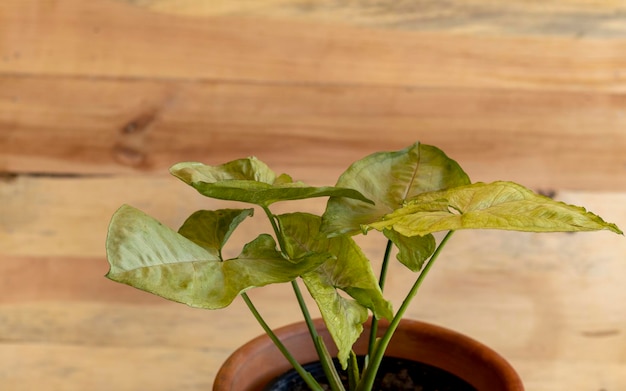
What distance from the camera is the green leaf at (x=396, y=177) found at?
2.17ft

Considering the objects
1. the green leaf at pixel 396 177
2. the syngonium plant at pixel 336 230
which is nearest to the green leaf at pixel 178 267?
the syngonium plant at pixel 336 230

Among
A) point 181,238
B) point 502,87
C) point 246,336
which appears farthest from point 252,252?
Result: point 502,87

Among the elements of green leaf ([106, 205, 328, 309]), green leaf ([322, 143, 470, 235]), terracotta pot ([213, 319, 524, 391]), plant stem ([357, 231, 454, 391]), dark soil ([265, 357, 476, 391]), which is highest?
green leaf ([322, 143, 470, 235])

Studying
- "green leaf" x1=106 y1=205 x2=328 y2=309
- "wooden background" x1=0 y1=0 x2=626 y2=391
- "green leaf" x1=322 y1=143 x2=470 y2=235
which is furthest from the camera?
"wooden background" x1=0 y1=0 x2=626 y2=391

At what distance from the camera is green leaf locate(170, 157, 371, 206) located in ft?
1.87

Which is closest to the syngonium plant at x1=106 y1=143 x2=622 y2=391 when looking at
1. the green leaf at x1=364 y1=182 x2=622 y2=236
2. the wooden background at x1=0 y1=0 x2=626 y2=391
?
the green leaf at x1=364 y1=182 x2=622 y2=236

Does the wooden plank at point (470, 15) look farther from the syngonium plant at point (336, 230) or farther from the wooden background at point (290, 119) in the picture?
the syngonium plant at point (336, 230)

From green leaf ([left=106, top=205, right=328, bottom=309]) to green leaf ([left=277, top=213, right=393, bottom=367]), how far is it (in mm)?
35

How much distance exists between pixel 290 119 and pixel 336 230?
741 mm

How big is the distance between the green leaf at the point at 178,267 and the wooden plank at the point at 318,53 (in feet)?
2.58

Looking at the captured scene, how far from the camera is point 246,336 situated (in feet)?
4.14

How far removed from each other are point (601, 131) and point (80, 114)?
876 millimetres

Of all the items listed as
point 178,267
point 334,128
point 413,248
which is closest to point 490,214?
point 413,248

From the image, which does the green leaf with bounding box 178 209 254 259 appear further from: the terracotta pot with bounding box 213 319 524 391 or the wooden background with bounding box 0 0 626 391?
the wooden background with bounding box 0 0 626 391
